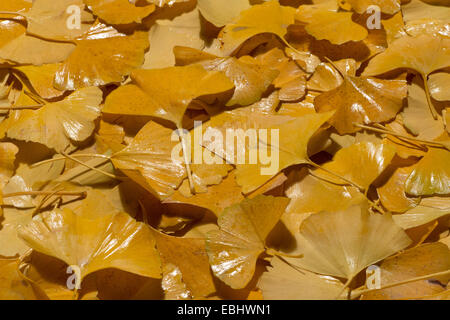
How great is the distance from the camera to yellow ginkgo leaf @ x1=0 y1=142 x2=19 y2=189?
0.56m

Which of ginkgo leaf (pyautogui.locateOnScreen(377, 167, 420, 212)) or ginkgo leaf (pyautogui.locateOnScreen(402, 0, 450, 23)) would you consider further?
ginkgo leaf (pyautogui.locateOnScreen(402, 0, 450, 23))

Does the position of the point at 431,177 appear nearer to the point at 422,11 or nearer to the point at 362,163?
the point at 362,163

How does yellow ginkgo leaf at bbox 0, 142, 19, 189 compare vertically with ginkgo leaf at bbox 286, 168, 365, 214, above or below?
above

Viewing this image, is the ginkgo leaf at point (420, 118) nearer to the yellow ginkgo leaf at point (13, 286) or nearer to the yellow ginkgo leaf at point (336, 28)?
the yellow ginkgo leaf at point (336, 28)

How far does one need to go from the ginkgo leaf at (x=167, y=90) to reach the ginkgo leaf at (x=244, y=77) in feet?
0.05

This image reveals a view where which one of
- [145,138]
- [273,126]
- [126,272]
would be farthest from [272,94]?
[126,272]

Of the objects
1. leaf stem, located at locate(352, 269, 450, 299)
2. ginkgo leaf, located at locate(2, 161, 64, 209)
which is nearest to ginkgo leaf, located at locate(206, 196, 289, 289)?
leaf stem, located at locate(352, 269, 450, 299)

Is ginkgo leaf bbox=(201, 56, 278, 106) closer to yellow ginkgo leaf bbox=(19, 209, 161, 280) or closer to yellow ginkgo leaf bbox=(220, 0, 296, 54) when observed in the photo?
yellow ginkgo leaf bbox=(220, 0, 296, 54)

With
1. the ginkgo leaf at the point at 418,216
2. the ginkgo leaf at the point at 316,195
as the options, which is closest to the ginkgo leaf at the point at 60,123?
the ginkgo leaf at the point at 316,195

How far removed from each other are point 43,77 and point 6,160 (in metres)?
0.11

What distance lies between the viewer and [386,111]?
0.57 metres

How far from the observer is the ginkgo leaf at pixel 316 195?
524 mm

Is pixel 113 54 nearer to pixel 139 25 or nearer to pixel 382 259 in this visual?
pixel 139 25

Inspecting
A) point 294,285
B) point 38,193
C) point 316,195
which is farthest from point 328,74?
point 38,193
